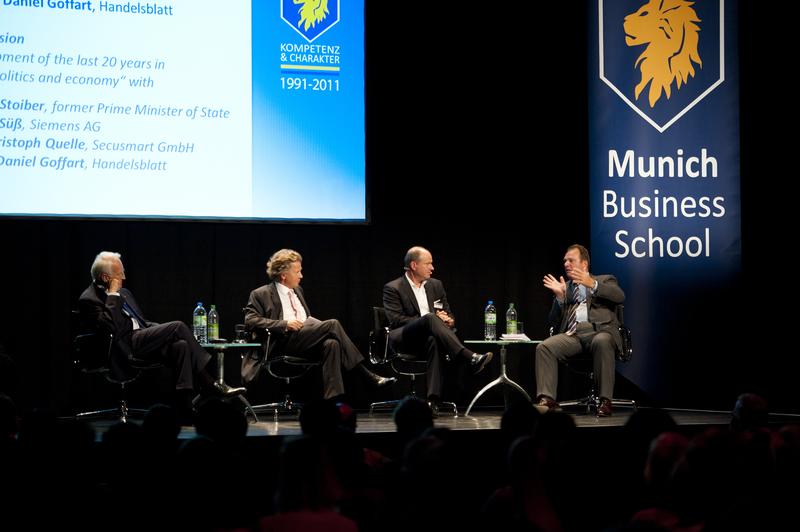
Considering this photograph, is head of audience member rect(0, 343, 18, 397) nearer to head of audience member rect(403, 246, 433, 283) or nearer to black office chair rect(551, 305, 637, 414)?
head of audience member rect(403, 246, 433, 283)

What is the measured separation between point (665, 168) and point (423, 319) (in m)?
2.12

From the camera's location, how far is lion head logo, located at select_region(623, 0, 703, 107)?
6.69 metres

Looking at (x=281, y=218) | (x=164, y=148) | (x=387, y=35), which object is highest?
(x=387, y=35)

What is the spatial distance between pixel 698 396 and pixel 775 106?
2235 mm

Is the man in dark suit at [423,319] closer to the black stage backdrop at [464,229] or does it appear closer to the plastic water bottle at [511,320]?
the plastic water bottle at [511,320]

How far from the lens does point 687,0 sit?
22.0 feet

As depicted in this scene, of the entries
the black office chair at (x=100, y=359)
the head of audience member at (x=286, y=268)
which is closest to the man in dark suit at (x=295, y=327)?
the head of audience member at (x=286, y=268)

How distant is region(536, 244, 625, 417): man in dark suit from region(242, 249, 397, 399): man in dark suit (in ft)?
3.56

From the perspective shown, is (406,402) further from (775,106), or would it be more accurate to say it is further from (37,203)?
(775,106)

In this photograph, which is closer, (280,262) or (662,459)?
(662,459)

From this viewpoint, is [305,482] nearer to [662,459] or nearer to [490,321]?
[662,459]

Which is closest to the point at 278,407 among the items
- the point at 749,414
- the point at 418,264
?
the point at 418,264

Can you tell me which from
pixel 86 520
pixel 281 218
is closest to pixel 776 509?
pixel 86 520

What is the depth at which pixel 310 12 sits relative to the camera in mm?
6680
